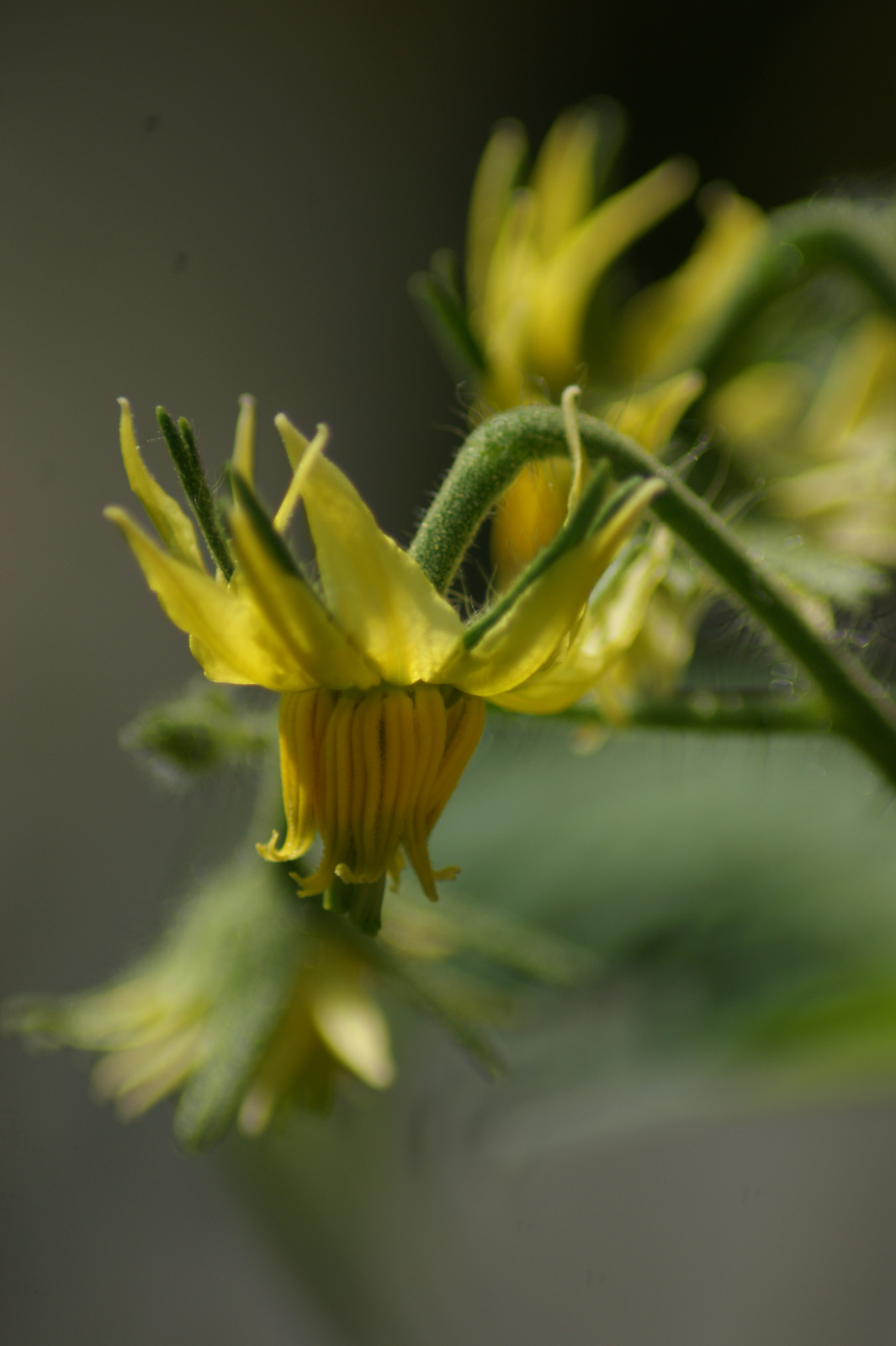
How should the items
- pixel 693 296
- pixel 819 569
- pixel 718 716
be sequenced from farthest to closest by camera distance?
pixel 693 296 → pixel 819 569 → pixel 718 716

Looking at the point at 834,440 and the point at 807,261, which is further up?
the point at 807,261

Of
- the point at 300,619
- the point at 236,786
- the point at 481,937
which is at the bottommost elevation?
the point at 481,937

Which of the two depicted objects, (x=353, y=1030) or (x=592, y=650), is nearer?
(x=592, y=650)

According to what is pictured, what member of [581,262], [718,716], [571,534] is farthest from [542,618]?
[581,262]

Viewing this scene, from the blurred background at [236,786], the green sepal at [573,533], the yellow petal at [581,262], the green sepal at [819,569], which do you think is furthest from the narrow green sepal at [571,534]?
the yellow petal at [581,262]

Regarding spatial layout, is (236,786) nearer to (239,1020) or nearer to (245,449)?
(239,1020)

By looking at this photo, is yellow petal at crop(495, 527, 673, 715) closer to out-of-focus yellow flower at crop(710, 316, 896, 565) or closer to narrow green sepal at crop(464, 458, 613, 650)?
narrow green sepal at crop(464, 458, 613, 650)

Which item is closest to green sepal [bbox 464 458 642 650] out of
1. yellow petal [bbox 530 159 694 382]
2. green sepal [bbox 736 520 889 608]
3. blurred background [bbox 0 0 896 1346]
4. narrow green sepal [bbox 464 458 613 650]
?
narrow green sepal [bbox 464 458 613 650]

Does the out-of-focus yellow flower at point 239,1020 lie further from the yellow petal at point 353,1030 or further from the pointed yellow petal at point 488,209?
the pointed yellow petal at point 488,209
